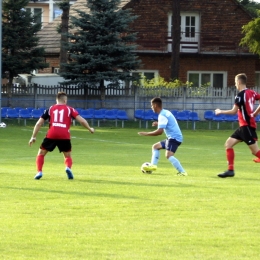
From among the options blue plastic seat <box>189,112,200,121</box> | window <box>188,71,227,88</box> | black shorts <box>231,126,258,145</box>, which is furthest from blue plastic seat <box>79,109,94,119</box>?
black shorts <box>231,126,258,145</box>

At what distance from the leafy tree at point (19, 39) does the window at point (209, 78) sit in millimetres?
14947

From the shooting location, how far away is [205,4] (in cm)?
5528

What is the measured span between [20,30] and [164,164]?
25.2m

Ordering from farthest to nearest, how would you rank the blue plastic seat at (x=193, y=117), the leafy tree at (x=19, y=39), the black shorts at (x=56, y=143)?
the leafy tree at (x=19, y=39) < the blue plastic seat at (x=193, y=117) < the black shorts at (x=56, y=143)

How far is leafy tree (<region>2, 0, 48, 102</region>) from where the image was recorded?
4300cm

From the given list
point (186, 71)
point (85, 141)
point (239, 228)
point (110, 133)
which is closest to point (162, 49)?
point (186, 71)

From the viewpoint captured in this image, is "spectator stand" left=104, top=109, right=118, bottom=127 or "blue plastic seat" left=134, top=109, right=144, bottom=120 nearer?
"spectator stand" left=104, top=109, right=118, bottom=127

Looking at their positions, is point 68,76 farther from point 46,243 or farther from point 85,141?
point 46,243

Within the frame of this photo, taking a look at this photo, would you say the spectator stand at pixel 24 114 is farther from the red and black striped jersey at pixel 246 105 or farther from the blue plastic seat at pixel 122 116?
the red and black striped jersey at pixel 246 105

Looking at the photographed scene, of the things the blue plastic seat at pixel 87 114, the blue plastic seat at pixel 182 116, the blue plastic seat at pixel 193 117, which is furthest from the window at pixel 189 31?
the blue plastic seat at pixel 87 114

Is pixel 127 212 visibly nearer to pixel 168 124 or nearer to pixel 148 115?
pixel 168 124

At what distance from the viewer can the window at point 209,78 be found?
5569 centimetres

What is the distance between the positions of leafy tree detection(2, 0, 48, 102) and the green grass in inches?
928

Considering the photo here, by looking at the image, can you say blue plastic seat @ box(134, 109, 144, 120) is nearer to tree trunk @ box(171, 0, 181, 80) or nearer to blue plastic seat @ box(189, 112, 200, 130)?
blue plastic seat @ box(189, 112, 200, 130)
